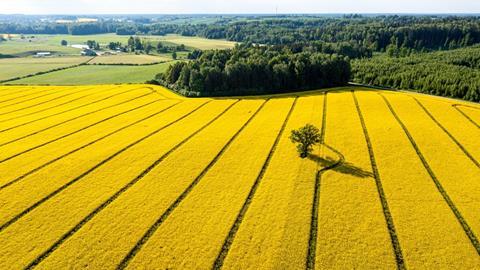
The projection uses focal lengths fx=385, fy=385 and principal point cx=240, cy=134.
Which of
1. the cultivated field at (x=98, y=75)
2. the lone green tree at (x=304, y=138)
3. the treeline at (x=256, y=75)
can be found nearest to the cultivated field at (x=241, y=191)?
the lone green tree at (x=304, y=138)

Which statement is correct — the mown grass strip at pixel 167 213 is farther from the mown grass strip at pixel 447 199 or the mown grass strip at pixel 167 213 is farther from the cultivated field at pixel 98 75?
the cultivated field at pixel 98 75

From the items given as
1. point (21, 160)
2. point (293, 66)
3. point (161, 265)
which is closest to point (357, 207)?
point (161, 265)

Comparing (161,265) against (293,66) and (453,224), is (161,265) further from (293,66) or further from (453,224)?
(293,66)

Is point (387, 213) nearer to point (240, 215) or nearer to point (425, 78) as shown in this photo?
point (240, 215)

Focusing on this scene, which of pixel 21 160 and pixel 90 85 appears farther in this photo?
pixel 90 85

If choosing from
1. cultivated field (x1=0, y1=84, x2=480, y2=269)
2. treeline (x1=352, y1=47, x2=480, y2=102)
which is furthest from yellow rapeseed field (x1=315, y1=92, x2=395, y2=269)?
treeline (x1=352, y1=47, x2=480, y2=102)

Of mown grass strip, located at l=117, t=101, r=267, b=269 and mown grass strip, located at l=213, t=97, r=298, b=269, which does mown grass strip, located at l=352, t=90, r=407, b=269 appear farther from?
mown grass strip, located at l=117, t=101, r=267, b=269
